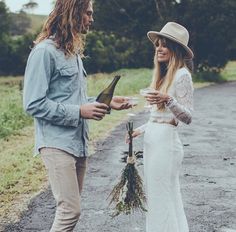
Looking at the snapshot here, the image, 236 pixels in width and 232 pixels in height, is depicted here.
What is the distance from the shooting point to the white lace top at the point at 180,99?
177 inches

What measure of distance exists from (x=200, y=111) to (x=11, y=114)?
6.51m

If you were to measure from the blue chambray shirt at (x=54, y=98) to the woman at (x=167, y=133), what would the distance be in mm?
919

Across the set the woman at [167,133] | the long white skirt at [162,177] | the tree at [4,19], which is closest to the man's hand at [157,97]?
the woman at [167,133]

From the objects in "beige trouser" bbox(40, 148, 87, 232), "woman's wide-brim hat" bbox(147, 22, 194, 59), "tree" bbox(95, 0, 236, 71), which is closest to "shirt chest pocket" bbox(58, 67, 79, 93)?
"beige trouser" bbox(40, 148, 87, 232)

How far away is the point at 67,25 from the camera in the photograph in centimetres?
375

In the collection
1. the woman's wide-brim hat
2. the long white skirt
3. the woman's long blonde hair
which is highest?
the woman's wide-brim hat

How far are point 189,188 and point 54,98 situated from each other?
162 inches

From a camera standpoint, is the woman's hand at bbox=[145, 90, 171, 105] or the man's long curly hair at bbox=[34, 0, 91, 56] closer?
the man's long curly hair at bbox=[34, 0, 91, 56]

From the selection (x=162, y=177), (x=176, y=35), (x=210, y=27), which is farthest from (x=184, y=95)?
(x=210, y=27)

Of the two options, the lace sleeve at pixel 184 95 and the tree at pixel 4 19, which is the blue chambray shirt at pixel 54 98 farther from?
the tree at pixel 4 19

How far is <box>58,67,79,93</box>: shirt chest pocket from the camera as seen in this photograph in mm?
3764

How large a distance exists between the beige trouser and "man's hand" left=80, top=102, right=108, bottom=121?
0.28 m

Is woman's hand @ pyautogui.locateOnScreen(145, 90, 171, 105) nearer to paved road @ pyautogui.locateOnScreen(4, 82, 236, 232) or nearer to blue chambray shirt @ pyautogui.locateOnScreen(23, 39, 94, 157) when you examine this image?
blue chambray shirt @ pyautogui.locateOnScreen(23, 39, 94, 157)

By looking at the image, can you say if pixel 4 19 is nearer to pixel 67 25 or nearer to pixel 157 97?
pixel 157 97
